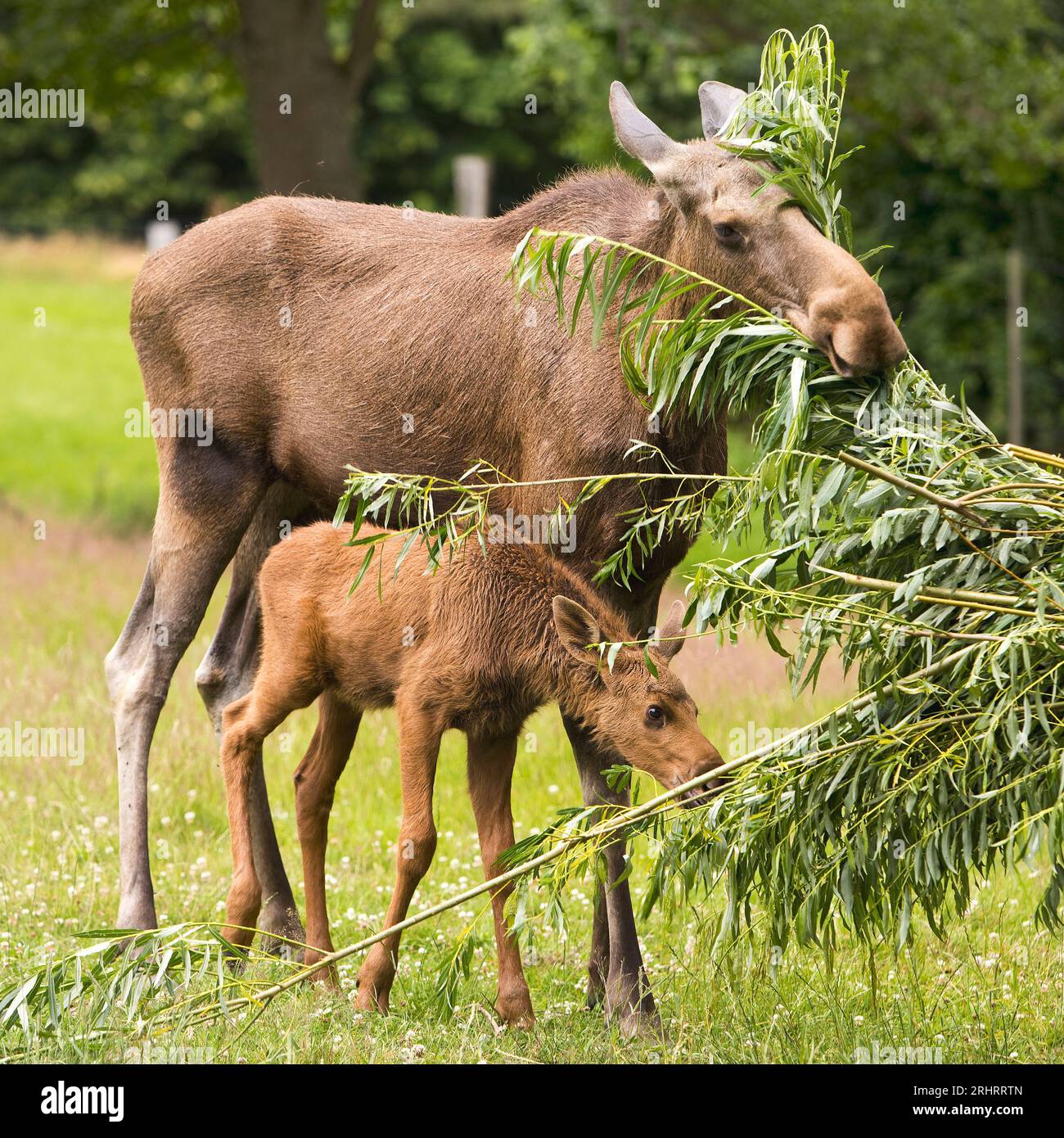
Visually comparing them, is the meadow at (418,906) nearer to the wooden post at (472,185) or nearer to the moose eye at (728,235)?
the moose eye at (728,235)

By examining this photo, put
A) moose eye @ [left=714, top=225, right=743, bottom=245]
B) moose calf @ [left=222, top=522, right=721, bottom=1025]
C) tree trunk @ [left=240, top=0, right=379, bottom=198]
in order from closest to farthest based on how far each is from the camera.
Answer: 1. moose eye @ [left=714, top=225, right=743, bottom=245]
2. moose calf @ [left=222, top=522, right=721, bottom=1025]
3. tree trunk @ [left=240, top=0, right=379, bottom=198]

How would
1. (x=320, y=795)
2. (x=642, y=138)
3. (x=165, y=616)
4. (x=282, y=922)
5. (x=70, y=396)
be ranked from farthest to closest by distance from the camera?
(x=70, y=396) → (x=282, y=922) → (x=165, y=616) → (x=320, y=795) → (x=642, y=138)

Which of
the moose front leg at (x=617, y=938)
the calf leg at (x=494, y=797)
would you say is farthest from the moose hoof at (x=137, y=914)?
the moose front leg at (x=617, y=938)

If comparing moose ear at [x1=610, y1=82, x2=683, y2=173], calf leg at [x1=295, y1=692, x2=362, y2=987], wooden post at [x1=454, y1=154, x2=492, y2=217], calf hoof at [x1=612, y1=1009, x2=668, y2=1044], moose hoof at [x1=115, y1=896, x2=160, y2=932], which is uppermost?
wooden post at [x1=454, y1=154, x2=492, y2=217]

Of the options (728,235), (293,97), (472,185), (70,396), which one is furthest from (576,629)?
(70,396)

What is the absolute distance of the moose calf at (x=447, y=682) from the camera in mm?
5258

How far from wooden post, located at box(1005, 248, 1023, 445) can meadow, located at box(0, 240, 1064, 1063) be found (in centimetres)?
461

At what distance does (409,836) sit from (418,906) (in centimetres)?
125

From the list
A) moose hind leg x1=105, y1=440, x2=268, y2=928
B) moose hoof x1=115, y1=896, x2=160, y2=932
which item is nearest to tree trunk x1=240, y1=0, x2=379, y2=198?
moose hind leg x1=105, y1=440, x2=268, y2=928

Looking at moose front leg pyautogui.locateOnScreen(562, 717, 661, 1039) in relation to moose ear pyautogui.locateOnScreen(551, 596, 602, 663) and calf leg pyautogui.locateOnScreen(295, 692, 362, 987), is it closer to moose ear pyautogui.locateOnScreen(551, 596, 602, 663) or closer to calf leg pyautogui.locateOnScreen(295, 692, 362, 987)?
moose ear pyautogui.locateOnScreen(551, 596, 602, 663)

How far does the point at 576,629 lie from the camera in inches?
208

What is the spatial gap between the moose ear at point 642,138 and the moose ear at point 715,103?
0.43 meters

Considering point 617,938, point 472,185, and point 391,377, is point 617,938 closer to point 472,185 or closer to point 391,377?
point 391,377

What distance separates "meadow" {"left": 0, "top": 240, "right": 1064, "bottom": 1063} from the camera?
4.98 m
